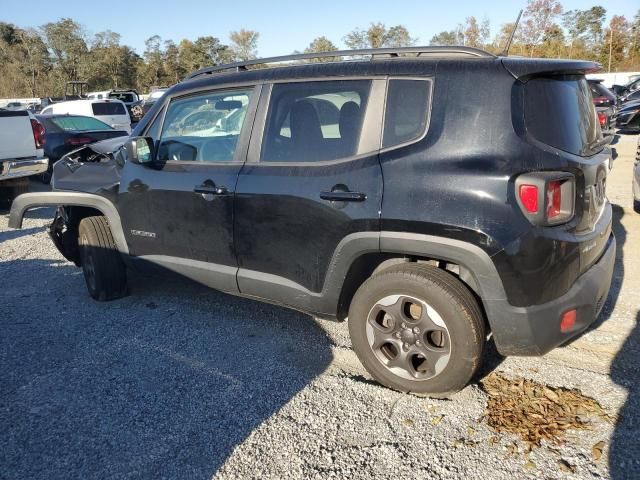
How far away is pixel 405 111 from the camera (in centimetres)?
266

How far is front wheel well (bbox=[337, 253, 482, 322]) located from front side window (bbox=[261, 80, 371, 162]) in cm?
62

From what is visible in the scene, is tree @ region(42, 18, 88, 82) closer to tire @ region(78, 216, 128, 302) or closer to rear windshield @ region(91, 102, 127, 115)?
rear windshield @ region(91, 102, 127, 115)

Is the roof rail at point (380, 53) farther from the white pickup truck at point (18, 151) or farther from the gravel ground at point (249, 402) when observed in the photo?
the white pickup truck at point (18, 151)

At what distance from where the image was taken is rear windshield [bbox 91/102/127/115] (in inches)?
610

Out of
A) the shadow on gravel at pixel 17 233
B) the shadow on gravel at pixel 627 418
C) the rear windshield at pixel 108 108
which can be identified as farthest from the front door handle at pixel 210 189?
the rear windshield at pixel 108 108

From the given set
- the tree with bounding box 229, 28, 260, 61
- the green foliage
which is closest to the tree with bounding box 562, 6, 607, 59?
the green foliage

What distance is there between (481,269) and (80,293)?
377cm

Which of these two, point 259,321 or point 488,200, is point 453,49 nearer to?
point 488,200

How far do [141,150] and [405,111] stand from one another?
204 centimetres

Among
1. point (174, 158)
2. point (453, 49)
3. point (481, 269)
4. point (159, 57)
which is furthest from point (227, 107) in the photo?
point (159, 57)

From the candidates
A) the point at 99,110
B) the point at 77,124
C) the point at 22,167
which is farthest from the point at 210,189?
the point at 99,110

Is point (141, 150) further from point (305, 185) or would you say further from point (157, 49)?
point (157, 49)

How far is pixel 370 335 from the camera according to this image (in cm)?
285

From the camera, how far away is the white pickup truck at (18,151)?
7547 millimetres
